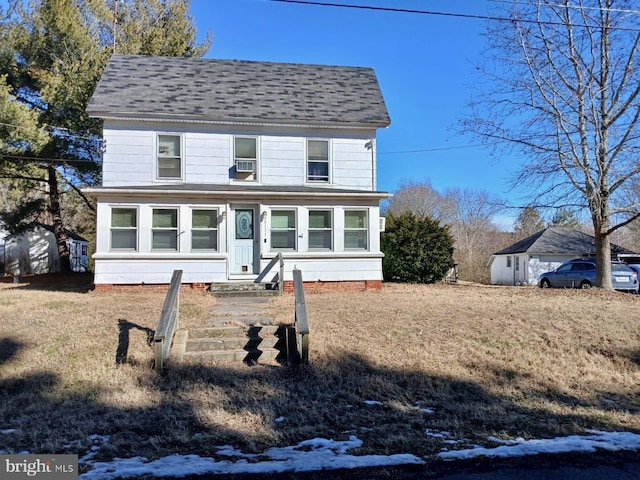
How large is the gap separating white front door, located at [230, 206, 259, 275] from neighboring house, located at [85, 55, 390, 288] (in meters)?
0.03

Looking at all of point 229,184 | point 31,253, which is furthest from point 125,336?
point 31,253

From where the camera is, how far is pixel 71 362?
21.8 feet

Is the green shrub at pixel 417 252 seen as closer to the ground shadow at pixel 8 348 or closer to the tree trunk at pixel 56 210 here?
the ground shadow at pixel 8 348

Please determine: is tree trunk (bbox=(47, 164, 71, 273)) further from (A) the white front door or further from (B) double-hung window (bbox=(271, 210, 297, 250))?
(B) double-hung window (bbox=(271, 210, 297, 250))

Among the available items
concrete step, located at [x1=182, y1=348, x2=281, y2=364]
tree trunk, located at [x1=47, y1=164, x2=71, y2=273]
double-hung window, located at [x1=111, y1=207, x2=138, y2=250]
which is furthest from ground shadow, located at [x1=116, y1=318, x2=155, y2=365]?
tree trunk, located at [x1=47, y1=164, x2=71, y2=273]

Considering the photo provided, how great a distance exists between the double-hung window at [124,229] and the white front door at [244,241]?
2729 mm

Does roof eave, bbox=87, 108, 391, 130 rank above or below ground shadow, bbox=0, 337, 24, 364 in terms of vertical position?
above

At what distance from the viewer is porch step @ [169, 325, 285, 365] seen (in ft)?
22.7

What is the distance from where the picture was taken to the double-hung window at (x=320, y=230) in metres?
13.7

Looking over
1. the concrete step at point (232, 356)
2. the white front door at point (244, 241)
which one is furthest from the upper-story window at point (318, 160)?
the concrete step at point (232, 356)

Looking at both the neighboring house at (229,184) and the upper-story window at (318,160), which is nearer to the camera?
the neighboring house at (229,184)

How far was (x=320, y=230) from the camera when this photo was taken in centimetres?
1368

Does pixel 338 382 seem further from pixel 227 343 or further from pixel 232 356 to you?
pixel 227 343

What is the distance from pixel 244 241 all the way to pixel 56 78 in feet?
34.0
